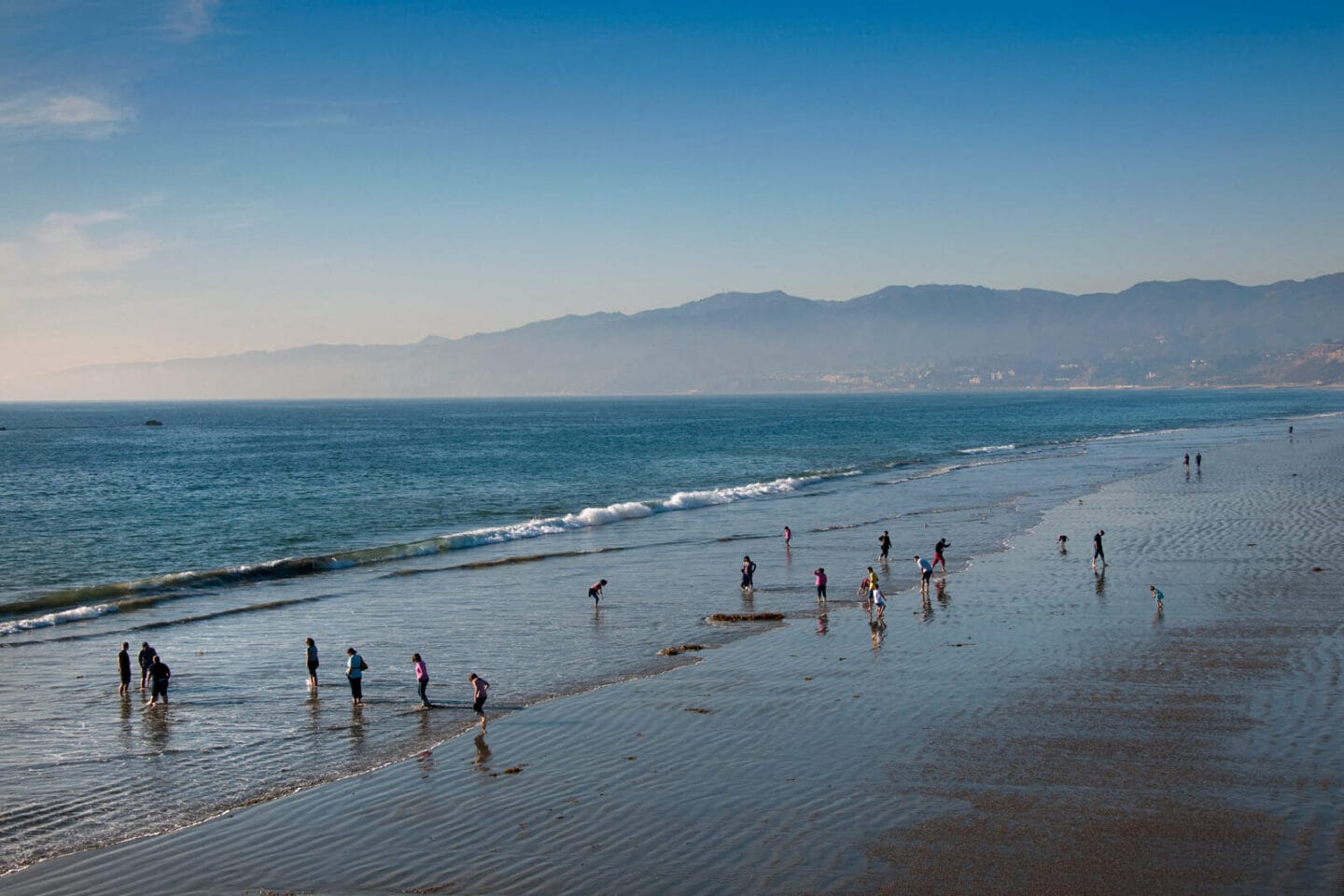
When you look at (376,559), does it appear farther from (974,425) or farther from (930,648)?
(974,425)

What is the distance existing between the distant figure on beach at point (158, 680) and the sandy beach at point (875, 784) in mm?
6913

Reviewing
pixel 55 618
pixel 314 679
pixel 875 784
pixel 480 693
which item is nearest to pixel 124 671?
pixel 314 679

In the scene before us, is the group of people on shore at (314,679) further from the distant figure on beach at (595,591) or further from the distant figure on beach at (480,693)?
the distant figure on beach at (595,591)

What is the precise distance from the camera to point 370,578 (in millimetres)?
35875

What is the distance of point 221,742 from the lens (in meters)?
18.0

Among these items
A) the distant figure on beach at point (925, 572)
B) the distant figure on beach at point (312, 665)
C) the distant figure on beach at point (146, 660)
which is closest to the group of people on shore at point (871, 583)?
the distant figure on beach at point (925, 572)

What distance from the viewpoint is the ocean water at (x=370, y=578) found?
57.4 feet

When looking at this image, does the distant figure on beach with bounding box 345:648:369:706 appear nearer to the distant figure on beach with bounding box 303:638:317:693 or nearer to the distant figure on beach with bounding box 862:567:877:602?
the distant figure on beach with bounding box 303:638:317:693

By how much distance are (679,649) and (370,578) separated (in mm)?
16357

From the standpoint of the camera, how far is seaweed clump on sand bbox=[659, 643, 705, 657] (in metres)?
23.4

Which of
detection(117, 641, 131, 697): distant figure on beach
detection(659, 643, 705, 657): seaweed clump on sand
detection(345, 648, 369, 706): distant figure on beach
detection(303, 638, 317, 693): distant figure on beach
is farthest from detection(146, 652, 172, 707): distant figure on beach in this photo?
detection(659, 643, 705, 657): seaweed clump on sand

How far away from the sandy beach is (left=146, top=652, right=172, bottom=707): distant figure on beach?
691 cm

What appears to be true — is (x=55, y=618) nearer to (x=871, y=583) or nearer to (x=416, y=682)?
(x=416, y=682)

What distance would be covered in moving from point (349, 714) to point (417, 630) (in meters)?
7.57
